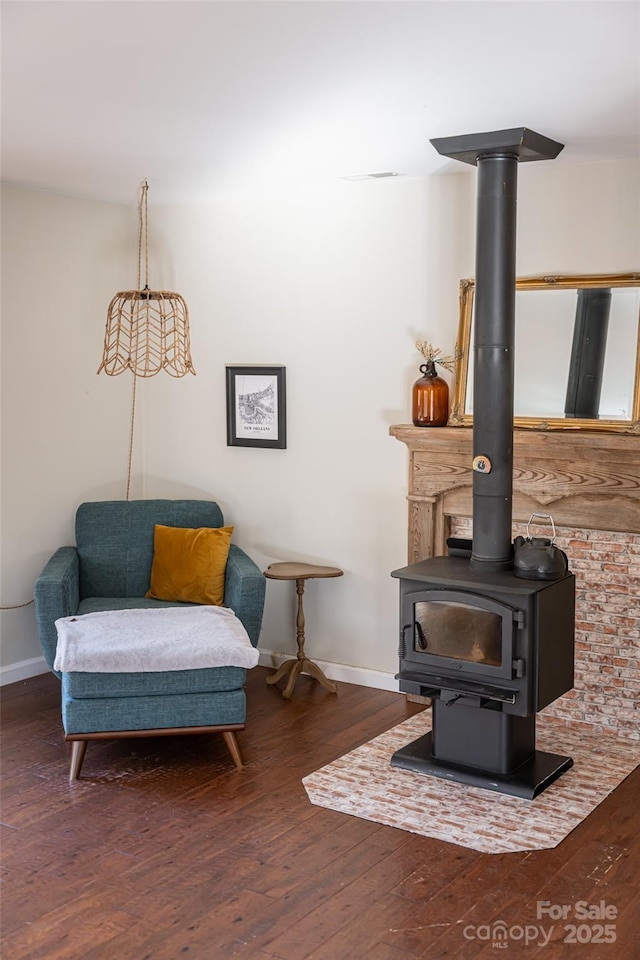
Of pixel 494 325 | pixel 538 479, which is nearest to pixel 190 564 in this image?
pixel 538 479

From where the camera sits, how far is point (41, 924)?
278cm

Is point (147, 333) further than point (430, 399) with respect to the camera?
Yes

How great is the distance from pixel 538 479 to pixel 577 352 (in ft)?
1.83

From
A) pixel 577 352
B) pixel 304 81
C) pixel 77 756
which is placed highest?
pixel 304 81

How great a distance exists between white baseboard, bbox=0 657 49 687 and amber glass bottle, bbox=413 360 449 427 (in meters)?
2.24

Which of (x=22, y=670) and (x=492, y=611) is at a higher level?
(x=492, y=611)

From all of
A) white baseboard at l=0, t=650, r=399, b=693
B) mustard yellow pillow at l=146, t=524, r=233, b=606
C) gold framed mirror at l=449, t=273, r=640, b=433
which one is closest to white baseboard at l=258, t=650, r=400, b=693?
white baseboard at l=0, t=650, r=399, b=693

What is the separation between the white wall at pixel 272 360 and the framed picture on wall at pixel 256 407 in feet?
0.20

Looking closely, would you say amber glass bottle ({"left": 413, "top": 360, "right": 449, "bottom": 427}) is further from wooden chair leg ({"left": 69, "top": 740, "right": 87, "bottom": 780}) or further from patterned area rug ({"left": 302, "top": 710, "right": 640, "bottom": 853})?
wooden chair leg ({"left": 69, "top": 740, "right": 87, "bottom": 780})

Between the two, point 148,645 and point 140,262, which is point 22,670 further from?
point 140,262

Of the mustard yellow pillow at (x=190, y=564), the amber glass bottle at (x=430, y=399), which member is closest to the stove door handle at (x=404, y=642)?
the amber glass bottle at (x=430, y=399)

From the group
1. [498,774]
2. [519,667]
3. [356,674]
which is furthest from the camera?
[356,674]

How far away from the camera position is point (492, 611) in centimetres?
358

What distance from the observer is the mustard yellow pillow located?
4754 millimetres
